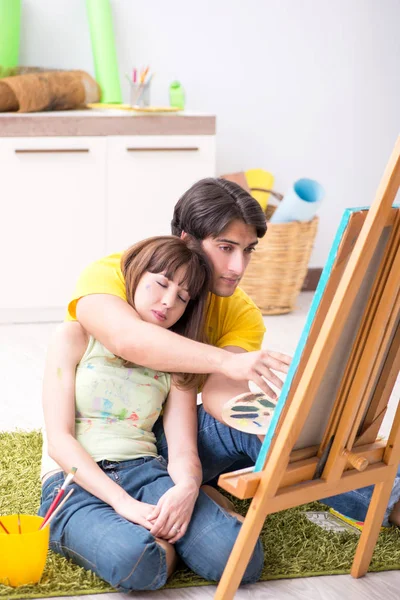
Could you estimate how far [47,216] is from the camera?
3.77m

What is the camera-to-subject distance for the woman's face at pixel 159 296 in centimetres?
189

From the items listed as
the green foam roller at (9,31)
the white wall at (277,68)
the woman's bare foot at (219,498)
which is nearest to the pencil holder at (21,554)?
the woman's bare foot at (219,498)

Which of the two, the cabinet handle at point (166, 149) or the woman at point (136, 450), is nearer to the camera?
the woman at point (136, 450)

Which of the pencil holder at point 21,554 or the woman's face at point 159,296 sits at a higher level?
the woman's face at point 159,296

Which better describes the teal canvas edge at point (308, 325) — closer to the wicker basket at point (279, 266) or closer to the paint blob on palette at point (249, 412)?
the paint blob on palette at point (249, 412)

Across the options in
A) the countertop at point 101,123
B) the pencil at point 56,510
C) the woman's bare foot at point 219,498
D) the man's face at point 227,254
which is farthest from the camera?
the countertop at point 101,123

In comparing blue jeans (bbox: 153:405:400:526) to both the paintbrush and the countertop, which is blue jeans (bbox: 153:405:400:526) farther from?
the countertop

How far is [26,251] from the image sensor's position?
3783 millimetres

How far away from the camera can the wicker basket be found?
13.0 feet

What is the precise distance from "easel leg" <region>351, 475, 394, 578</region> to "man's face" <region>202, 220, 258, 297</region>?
0.51 m

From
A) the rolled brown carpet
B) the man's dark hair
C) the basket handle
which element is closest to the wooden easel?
the man's dark hair

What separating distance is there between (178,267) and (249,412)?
33 cm

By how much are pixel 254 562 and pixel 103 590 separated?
29 cm

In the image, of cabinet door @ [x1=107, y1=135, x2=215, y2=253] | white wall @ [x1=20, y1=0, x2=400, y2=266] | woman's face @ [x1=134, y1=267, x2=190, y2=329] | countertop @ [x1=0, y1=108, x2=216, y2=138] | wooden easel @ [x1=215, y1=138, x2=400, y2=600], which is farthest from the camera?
white wall @ [x1=20, y1=0, x2=400, y2=266]
